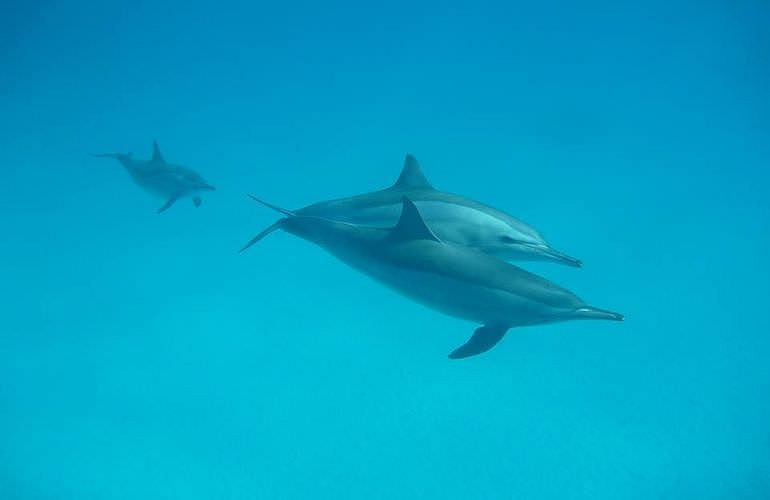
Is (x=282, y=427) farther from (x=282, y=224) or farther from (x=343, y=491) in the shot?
(x=282, y=224)

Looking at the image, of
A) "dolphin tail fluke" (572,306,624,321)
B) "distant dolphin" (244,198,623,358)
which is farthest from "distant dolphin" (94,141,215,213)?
"dolphin tail fluke" (572,306,624,321)

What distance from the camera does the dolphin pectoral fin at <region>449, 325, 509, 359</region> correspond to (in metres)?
4.48

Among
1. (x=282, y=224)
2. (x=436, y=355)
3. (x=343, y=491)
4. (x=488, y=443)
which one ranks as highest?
(x=436, y=355)

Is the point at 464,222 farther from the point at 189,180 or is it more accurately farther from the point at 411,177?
the point at 189,180

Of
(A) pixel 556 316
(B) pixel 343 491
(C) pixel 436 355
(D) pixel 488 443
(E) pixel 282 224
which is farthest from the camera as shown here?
(C) pixel 436 355

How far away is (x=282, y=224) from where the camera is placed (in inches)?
227

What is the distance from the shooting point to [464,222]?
5594 mm

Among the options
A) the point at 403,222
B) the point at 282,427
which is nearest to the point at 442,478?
the point at 282,427

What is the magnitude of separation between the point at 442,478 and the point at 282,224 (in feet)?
21.4

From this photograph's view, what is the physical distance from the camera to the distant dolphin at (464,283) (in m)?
4.35

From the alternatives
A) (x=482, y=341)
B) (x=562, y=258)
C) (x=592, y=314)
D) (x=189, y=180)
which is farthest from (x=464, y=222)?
(x=189, y=180)

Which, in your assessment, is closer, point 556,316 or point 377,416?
point 556,316

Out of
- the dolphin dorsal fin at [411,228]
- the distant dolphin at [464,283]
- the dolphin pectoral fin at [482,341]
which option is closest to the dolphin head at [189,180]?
the distant dolphin at [464,283]

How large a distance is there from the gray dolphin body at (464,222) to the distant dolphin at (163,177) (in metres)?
7.64
